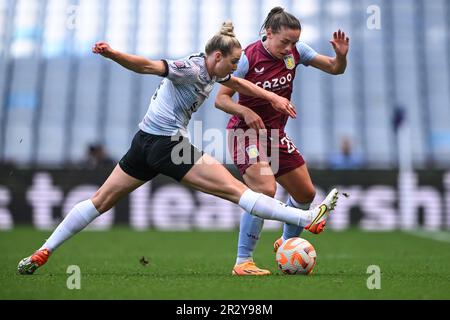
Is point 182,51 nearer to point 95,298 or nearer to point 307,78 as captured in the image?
point 307,78

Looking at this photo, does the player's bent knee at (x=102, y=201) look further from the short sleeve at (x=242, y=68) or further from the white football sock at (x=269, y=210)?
the short sleeve at (x=242, y=68)

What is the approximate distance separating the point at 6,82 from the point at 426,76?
14.3 meters

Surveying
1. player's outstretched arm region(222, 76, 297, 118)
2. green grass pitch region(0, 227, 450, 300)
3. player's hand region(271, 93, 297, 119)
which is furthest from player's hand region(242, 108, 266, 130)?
green grass pitch region(0, 227, 450, 300)

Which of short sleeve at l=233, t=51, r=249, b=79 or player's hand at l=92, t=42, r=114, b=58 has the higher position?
short sleeve at l=233, t=51, r=249, b=79

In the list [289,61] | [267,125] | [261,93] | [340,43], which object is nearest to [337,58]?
[340,43]

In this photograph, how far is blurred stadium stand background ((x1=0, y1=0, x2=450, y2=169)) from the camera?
2622 centimetres

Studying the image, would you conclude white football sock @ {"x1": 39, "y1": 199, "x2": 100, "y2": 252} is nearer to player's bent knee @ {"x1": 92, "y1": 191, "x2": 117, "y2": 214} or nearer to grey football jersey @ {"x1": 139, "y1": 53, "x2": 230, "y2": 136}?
player's bent knee @ {"x1": 92, "y1": 191, "x2": 117, "y2": 214}

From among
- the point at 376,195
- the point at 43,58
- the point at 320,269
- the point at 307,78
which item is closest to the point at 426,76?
the point at 307,78

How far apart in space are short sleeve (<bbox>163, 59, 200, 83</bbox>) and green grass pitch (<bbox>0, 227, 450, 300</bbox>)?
1650 millimetres

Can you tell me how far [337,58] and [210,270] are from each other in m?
2.39

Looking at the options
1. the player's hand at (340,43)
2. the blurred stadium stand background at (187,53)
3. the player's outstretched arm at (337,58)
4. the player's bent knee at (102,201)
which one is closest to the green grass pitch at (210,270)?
the player's bent knee at (102,201)

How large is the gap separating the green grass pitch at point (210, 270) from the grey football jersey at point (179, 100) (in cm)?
127
